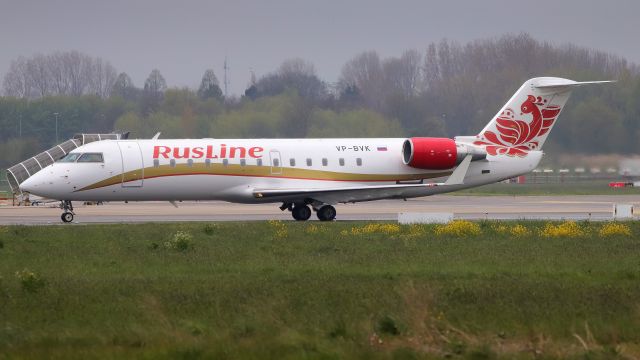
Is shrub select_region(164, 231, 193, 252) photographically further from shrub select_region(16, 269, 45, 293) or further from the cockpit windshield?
the cockpit windshield

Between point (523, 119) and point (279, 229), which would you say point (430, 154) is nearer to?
point (523, 119)

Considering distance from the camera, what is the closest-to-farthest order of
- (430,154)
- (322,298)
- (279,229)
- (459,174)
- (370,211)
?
1. (322,298)
2. (279,229)
3. (459,174)
4. (430,154)
5. (370,211)

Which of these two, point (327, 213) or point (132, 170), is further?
point (327, 213)

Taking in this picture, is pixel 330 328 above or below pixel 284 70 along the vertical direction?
below

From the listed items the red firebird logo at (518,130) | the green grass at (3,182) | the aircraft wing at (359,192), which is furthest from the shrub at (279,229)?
the green grass at (3,182)

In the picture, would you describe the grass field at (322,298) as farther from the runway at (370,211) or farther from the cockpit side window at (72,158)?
the runway at (370,211)

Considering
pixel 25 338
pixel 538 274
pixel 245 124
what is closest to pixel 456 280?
pixel 538 274

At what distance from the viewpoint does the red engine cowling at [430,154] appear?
4000cm

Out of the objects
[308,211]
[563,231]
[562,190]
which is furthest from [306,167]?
[562,190]

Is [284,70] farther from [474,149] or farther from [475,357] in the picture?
[475,357]

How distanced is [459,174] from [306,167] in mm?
5415

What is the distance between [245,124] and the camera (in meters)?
84.0

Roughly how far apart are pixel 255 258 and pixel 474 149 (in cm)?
1719

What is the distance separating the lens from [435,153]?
40188mm
